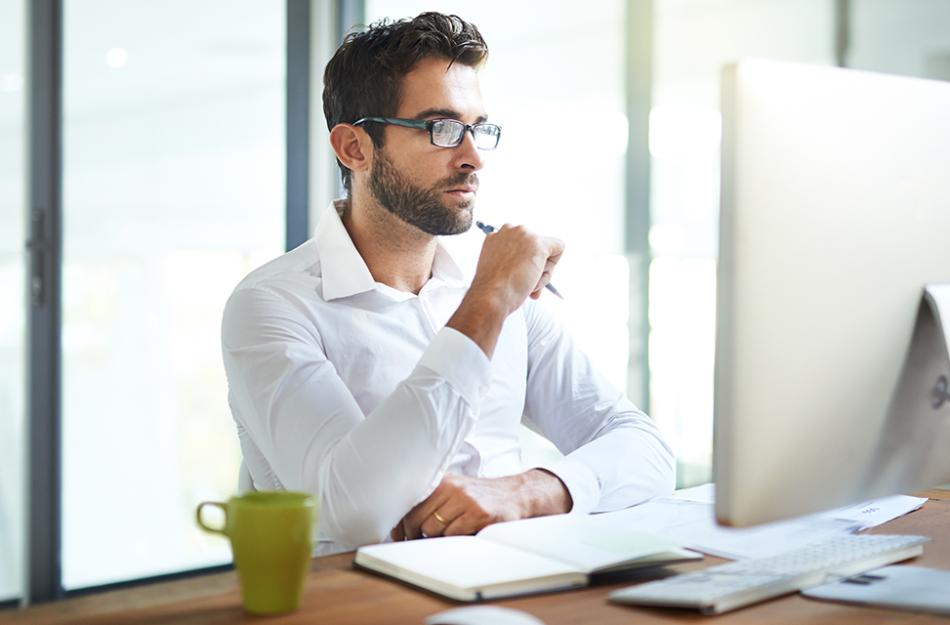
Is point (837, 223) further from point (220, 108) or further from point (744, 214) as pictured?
point (220, 108)

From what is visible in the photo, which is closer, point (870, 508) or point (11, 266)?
point (870, 508)

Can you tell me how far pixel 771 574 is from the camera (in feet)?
3.47

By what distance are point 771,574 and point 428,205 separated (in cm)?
96

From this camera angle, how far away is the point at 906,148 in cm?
98

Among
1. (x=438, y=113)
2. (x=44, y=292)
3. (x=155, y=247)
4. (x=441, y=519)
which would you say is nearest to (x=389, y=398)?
(x=441, y=519)

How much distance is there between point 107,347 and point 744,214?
2.70m

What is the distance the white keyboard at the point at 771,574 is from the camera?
98cm

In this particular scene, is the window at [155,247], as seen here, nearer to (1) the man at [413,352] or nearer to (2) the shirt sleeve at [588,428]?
(1) the man at [413,352]

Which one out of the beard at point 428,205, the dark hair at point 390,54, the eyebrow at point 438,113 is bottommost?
the beard at point 428,205

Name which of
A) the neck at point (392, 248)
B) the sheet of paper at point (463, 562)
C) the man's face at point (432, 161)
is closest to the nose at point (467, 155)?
the man's face at point (432, 161)

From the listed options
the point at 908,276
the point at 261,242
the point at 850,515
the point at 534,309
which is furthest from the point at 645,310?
the point at 908,276

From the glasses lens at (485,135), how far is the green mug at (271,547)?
0.97 m

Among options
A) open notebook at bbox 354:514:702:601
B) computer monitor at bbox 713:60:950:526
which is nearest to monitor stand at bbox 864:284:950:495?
computer monitor at bbox 713:60:950:526

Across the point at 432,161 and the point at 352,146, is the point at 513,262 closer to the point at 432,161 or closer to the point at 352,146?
the point at 432,161
